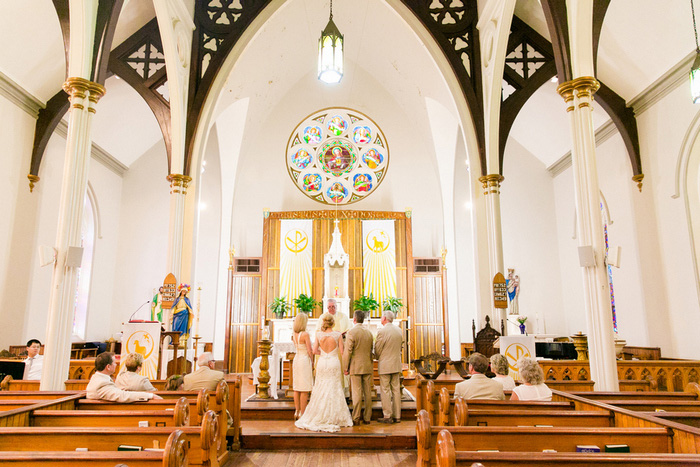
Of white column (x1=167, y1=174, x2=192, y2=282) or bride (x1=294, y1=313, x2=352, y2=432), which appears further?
white column (x1=167, y1=174, x2=192, y2=282)

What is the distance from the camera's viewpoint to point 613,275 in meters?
10.2

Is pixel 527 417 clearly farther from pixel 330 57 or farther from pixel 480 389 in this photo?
pixel 330 57

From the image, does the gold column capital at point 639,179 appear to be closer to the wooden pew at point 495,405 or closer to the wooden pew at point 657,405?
the wooden pew at point 657,405

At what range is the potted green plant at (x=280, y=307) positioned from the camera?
12547mm

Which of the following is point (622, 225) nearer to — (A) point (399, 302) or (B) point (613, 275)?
(B) point (613, 275)

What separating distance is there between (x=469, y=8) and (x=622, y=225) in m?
5.24

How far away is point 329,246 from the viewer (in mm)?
13508

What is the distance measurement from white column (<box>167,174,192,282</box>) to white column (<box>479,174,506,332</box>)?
5541 millimetres

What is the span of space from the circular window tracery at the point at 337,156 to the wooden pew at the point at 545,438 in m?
11.7

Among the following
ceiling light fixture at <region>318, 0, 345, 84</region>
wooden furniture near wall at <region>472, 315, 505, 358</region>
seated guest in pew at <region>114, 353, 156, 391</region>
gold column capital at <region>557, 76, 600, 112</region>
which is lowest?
seated guest in pew at <region>114, 353, 156, 391</region>

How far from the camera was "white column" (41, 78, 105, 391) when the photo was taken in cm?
523

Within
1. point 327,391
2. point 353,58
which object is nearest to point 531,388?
point 327,391

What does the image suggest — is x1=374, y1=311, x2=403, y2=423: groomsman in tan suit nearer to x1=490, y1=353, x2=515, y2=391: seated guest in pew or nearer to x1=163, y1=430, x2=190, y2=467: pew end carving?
x1=490, y1=353, x2=515, y2=391: seated guest in pew

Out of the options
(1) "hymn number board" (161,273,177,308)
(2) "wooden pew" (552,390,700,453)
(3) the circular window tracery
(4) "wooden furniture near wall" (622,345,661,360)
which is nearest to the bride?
(2) "wooden pew" (552,390,700,453)
